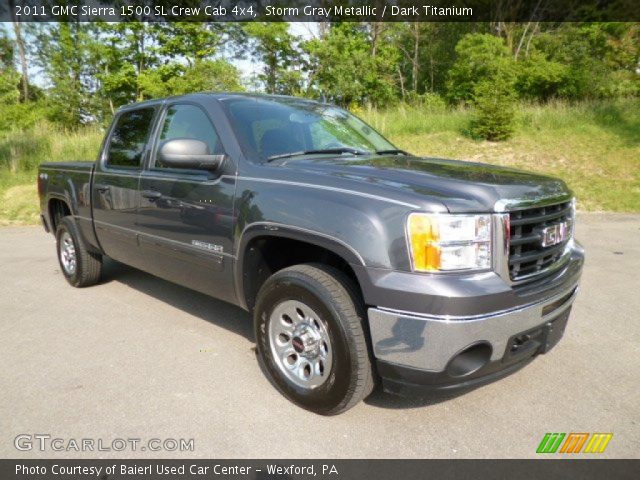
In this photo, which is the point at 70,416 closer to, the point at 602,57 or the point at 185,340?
the point at 185,340

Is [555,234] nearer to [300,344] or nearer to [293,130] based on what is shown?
[300,344]

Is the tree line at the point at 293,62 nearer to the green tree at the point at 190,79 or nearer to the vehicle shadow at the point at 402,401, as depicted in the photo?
the green tree at the point at 190,79

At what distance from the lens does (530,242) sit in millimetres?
2494

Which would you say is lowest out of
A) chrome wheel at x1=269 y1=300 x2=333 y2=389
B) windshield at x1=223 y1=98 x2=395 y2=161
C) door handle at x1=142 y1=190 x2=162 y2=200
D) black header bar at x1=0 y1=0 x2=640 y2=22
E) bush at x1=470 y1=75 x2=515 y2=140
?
chrome wheel at x1=269 y1=300 x2=333 y2=389

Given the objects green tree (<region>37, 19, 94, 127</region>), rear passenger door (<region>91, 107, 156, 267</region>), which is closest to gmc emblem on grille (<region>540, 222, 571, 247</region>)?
rear passenger door (<region>91, 107, 156, 267</region>)

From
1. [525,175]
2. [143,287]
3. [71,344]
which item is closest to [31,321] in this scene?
[71,344]

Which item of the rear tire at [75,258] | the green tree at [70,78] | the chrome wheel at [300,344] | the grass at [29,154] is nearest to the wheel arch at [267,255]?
the chrome wheel at [300,344]

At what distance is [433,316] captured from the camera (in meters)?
2.20

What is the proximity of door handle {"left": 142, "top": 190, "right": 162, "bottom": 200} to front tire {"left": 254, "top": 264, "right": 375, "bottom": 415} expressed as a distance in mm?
1337

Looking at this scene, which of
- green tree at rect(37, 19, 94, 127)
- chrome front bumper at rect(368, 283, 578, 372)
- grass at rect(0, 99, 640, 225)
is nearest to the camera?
chrome front bumper at rect(368, 283, 578, 372)

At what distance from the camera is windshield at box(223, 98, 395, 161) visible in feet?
10.7

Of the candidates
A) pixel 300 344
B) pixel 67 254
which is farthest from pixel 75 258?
pixel 300 344

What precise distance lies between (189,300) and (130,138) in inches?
65.0

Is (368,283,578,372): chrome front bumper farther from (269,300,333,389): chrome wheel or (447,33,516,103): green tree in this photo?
(447,33,516,103): green tree
